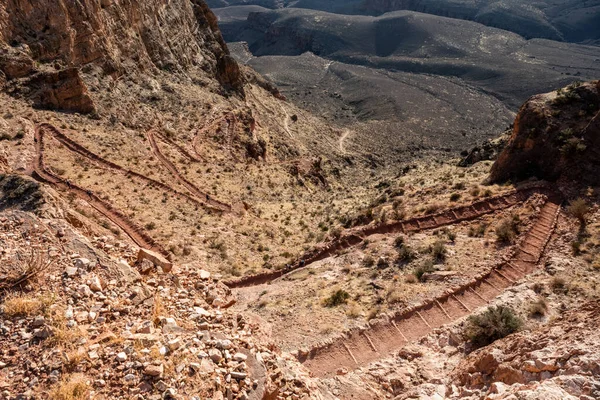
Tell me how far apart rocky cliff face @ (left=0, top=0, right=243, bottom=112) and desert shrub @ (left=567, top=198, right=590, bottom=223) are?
2800 centimetres

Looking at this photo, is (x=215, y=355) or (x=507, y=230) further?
(x=507, y=230)

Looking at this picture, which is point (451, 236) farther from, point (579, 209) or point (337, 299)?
point (337, 299)

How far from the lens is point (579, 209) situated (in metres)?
15.5

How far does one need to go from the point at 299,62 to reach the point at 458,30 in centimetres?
5958

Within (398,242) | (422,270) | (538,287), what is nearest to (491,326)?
(538,287)

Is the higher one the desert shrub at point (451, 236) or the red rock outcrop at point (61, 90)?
the red rock outcrop at point (61, 90)

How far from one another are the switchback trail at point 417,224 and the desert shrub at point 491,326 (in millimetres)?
7114

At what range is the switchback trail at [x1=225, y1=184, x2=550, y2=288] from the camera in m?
17.7

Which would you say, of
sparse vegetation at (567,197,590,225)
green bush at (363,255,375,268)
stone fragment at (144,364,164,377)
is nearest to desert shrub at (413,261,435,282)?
green bush at (363,255,375,268)

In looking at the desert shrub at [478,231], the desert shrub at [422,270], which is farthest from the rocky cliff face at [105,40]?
the desert shrub at [478,231]

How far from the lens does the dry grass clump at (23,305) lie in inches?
258

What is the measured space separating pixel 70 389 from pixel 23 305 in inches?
73.8

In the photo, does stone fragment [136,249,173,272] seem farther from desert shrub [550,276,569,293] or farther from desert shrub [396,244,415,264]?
desert shrub [550,276,569,293]

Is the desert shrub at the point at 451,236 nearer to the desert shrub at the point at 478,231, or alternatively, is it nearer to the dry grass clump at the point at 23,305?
the desert shrub at the point at 478,231
